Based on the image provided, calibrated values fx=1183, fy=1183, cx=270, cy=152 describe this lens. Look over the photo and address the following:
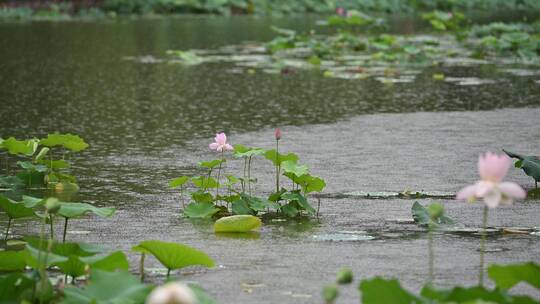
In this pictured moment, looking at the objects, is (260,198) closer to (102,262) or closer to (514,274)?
(102,262)

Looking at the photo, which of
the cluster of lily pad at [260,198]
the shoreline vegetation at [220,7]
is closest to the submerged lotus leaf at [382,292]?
the cluster of lily pad at [260,198]

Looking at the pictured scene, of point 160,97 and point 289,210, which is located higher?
point 160,97

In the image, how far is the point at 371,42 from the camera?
12.3 metres

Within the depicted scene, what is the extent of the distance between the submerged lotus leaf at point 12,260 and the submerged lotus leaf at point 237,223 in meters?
0.87


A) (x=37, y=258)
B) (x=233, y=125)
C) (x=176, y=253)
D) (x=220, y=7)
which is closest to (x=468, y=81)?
(x=233, y=125)

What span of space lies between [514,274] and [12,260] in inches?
49.3

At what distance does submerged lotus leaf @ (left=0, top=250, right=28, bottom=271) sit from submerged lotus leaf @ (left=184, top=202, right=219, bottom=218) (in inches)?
38.9

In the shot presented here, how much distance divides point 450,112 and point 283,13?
12647 mm

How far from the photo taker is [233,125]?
6562mm

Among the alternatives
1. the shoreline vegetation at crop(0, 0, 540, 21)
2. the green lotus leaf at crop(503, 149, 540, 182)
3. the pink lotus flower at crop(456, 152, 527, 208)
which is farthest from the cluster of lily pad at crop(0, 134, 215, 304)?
the shoreline vegetation at crop(0, 0, 540, 21)

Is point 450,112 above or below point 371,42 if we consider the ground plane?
below

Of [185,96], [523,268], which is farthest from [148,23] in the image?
[523,268]

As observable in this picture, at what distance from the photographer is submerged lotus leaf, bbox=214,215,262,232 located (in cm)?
369

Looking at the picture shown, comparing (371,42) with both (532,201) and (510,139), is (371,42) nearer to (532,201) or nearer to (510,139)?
(510,139)
